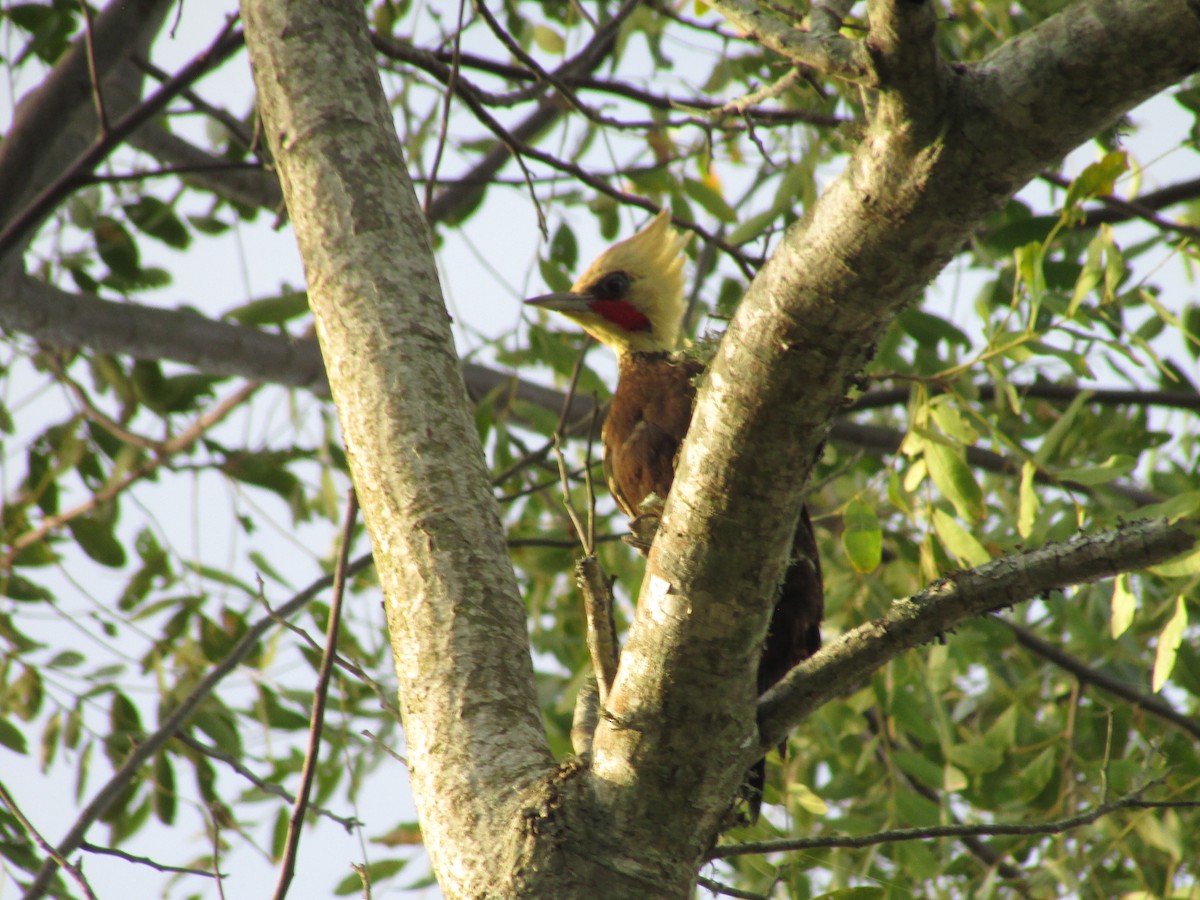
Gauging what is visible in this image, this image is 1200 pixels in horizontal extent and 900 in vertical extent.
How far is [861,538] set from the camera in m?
2.16

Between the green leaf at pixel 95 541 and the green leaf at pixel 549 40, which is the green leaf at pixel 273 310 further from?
the green leaf at pixel 549 40

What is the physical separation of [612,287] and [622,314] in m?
0.11

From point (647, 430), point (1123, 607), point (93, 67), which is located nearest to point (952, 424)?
point (1123, 607)

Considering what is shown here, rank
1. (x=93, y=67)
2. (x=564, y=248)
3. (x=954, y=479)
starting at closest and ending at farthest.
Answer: (x=954, y=479) < (x=93, y=67) < (x=564, y=248)

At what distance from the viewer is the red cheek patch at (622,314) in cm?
366

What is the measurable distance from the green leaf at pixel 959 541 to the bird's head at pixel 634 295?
1562 mm

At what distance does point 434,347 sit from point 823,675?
2.33 feet

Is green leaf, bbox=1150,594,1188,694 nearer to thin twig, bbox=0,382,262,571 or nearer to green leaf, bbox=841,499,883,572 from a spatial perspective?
green leaf, bbox=841,499,883,572

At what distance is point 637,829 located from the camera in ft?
4.36

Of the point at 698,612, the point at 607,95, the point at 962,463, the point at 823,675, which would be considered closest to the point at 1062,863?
the point at 962,463

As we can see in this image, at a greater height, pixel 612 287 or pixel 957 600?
pixel 612 287

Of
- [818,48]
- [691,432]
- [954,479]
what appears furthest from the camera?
[954,479]

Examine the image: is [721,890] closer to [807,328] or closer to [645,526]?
[645,526]

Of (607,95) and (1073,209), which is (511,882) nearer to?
(1073,209)
